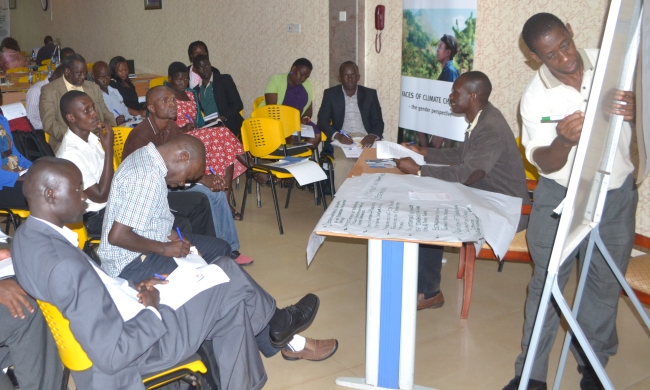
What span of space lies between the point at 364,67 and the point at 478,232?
3.88 meters

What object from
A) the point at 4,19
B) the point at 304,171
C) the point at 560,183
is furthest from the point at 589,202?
the point at 4,19

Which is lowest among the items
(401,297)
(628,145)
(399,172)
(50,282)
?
(401,297)

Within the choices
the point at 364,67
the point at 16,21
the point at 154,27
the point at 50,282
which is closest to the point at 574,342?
the point at 50,282

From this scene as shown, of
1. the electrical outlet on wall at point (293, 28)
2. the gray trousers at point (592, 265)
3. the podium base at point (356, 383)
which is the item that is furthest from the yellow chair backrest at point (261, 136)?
the gray trousers at point (592, 265)

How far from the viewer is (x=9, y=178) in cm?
374

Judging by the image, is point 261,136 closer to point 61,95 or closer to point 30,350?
point 61,95

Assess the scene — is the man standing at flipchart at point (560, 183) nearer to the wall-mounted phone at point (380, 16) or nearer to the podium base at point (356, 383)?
the podium base at point (356, 383)

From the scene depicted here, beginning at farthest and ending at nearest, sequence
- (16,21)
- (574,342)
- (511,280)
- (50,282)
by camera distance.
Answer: (16,21) < (511,280) < (574,342) < (50,282)

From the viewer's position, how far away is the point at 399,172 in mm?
3342

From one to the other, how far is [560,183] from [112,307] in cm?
173

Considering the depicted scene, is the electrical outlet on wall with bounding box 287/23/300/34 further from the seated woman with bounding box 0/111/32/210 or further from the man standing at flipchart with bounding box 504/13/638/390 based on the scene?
the man standing at flipchart with bounding box 504/13/638/390

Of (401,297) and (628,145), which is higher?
(628,145)

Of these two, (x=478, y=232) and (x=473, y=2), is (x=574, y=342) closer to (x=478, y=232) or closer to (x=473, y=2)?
(x=478, y=232)

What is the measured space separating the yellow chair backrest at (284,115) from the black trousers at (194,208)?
179 cm
